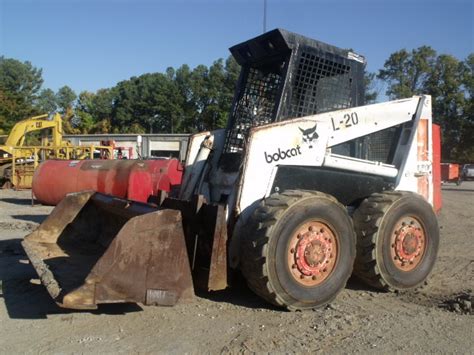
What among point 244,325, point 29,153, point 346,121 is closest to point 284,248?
point 244,325

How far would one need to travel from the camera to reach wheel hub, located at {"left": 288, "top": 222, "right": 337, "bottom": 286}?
4.81 meters

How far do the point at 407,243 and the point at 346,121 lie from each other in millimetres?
1529

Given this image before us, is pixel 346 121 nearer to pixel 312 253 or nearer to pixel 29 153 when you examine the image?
pixel 312 253

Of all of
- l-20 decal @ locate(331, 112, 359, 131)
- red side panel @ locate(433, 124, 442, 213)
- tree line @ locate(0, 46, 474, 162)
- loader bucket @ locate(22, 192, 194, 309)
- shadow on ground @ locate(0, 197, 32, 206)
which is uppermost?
tree line @ locate(0, 46, 474, 162)

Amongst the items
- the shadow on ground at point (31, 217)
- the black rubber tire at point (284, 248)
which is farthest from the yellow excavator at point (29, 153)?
the black rubber tire at point (284, 248)

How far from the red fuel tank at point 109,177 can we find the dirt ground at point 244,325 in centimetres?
494

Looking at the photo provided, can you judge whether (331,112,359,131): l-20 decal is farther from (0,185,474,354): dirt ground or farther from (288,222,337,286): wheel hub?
(0,185,474,354): dirt ground

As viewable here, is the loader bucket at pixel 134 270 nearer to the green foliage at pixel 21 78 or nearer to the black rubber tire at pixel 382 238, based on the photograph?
the black rubber tire at pixel 382 238

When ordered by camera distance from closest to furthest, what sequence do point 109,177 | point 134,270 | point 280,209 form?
1. point 134,270
2. point 280,209
3. point 109,177

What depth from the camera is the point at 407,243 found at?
5.72 metres

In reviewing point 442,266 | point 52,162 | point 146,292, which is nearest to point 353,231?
point 146,292

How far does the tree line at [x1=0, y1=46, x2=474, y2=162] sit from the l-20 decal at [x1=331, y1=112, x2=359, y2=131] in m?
50.0

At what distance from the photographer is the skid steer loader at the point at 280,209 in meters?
4.46

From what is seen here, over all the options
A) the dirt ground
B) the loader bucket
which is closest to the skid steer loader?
the loader bucket
